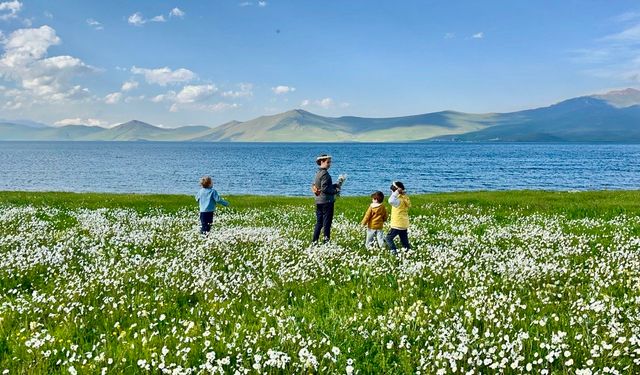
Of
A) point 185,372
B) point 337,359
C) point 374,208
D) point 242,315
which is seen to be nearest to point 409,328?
point 337,359

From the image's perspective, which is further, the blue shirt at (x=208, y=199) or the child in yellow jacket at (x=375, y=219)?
the blue shirt at (x=208, y=199)

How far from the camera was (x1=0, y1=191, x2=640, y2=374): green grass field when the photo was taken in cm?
575

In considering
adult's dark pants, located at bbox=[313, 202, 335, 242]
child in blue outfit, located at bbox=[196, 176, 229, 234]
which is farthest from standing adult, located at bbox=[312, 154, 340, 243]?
child in blue outfit, located at bbox=[196, 176, 229, 234]

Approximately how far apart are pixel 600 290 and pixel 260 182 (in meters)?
85.4

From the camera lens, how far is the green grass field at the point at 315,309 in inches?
227

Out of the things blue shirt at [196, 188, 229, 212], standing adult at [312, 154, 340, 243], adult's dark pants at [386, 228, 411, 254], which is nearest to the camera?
adult's dark pants at [386, 228, 411, 254]

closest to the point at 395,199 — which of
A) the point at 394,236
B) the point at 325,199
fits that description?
the point at 394,236

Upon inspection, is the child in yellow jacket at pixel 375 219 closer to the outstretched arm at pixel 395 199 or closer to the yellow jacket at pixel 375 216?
the yellow jacket at pixel 375 216

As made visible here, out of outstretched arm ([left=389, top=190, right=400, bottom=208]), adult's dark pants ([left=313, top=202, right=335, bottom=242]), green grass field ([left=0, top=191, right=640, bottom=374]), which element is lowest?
green grass field ([left=0, top=191, right=640, bottom=374])

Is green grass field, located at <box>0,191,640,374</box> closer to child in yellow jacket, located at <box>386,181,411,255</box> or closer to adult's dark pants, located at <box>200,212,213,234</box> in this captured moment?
child in yellow jacket, located at <box>386,181,411,255</box>

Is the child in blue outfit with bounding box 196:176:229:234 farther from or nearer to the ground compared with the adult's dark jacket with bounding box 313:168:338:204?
nearer to the ground

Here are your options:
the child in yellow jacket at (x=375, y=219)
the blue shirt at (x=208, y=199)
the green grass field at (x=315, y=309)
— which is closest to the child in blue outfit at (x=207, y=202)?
the blue shirt at (x=208, y=199)

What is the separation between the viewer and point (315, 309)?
316 inches

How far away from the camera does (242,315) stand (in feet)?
24.6
